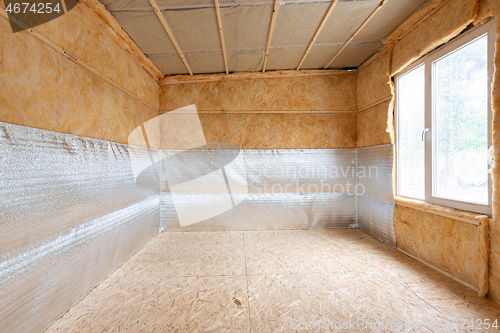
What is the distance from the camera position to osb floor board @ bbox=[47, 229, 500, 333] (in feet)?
4.77

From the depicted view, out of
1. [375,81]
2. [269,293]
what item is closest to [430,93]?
[375,81]

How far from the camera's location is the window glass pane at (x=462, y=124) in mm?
1748

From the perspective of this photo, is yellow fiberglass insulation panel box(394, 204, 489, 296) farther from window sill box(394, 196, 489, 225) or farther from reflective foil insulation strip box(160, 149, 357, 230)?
reflective foil insulation strip box(160, 149, 357, 230)

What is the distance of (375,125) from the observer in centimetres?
303

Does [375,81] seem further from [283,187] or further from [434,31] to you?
[283,187]

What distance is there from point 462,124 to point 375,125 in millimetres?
1148

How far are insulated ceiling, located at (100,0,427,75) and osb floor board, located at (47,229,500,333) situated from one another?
2.69m

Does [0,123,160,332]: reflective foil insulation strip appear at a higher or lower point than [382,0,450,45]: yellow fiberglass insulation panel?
lower

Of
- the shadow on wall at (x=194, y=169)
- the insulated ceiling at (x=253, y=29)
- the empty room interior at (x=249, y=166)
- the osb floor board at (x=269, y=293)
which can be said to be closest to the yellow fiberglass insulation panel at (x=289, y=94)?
the empty room interior at (x=249, y=166)

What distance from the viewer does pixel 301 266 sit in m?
2.21

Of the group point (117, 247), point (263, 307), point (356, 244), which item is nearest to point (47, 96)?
point (117, 247)

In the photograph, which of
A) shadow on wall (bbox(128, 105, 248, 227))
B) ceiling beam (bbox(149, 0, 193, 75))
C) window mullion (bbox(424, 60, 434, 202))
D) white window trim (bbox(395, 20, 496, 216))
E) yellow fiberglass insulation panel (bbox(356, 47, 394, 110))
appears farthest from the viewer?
shadow on wall (bbox(128, 105, 248, 227))

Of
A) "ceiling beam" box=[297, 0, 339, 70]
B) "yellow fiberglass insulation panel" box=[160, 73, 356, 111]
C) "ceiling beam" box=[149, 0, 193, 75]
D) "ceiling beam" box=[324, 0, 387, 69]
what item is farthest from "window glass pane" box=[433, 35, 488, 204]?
"ceiling beam" box=[149, 0, 193, 75]

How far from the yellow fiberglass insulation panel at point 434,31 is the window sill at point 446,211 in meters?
1.66
